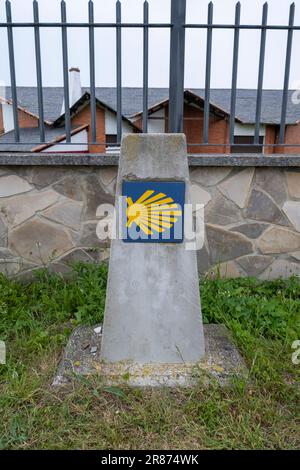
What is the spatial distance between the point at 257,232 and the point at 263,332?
917mm

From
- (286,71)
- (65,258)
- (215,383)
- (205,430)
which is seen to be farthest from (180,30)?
(205,430)

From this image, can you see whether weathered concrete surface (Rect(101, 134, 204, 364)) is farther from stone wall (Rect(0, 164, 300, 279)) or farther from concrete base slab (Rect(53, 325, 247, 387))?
stone wall (Rect(0, 164, 300, 279))

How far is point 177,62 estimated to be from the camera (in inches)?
106

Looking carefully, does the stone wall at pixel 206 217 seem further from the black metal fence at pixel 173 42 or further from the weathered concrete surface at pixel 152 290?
the weathered concrete surface at pixel 152 290

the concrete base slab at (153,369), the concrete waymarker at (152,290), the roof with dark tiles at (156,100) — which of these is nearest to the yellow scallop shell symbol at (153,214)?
the concrete waymarker at (152,290)

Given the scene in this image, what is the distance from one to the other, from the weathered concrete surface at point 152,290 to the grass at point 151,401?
0.23 m

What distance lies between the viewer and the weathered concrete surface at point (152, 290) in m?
1.83

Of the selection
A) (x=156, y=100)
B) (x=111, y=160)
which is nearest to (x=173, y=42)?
(x=111, y=160)

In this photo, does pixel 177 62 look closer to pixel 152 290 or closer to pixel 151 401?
pixel 152 290

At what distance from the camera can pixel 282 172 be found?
2850mm

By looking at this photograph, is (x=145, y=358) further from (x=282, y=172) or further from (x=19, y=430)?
(x=282, y=172)

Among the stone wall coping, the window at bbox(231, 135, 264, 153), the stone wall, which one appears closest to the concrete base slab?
the stone wall

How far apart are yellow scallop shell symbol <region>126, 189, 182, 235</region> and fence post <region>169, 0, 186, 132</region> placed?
113 centimetres

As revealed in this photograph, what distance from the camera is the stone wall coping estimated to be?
2.75m
